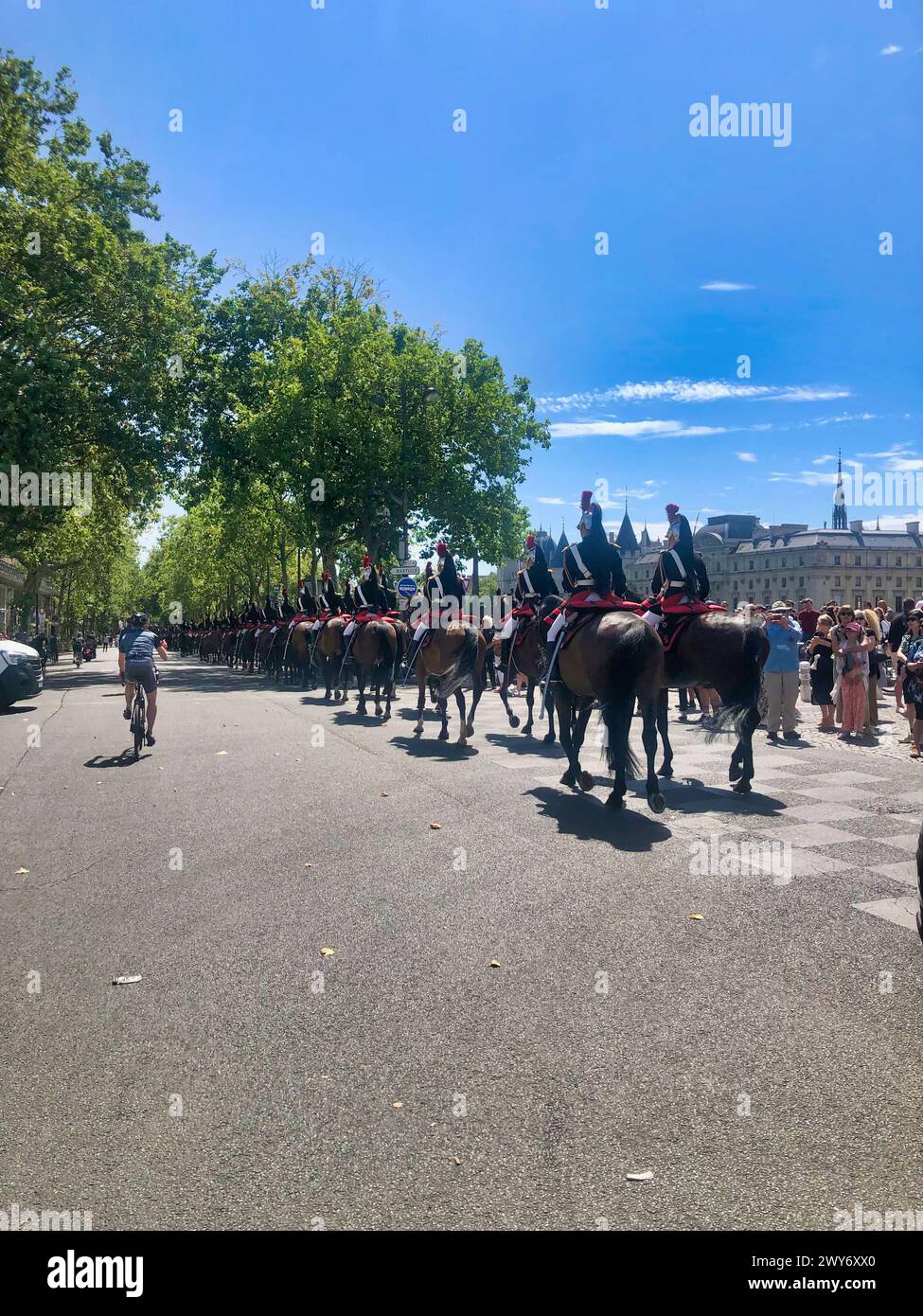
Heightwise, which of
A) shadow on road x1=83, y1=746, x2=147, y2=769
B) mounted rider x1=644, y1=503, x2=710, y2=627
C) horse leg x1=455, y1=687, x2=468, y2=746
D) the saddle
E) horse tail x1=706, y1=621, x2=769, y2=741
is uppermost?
mounted rider x1=644, y1=503, x2=710, y2=627

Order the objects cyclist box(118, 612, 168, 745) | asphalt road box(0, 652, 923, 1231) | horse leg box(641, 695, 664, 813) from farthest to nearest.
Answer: cyclist box(118, 612, 168, 745)
horse leg box(641, 695, 664, 813)
asphalt road box(0, 652, 923, 1231)

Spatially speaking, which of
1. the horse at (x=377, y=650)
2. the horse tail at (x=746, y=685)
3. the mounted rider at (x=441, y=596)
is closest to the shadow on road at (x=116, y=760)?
the mounted rider at (x=441, y=596)

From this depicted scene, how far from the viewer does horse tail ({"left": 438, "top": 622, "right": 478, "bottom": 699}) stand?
1388cm

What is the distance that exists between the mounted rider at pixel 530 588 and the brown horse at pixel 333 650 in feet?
22.5

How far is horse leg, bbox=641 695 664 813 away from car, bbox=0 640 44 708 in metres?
14.9

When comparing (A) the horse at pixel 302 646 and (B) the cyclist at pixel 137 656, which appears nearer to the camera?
(B) the cyclist at pixel 137 656

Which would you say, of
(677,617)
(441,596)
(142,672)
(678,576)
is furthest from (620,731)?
(142,672)

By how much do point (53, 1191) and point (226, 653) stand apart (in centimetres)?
5058

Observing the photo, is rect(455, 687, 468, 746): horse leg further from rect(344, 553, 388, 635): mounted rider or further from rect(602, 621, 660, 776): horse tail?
rect(344, 553, 388, 635): mounted rider

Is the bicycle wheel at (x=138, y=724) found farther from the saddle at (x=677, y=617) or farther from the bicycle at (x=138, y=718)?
the saddle at (x=677, y=617)

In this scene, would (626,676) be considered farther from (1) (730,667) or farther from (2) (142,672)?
(2) (142,672)

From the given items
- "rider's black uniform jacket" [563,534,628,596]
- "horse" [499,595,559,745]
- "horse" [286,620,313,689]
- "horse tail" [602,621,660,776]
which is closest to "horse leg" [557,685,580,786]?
"rider's black uniform jacket" [563,534,628,596]

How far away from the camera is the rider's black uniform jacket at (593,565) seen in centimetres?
979
